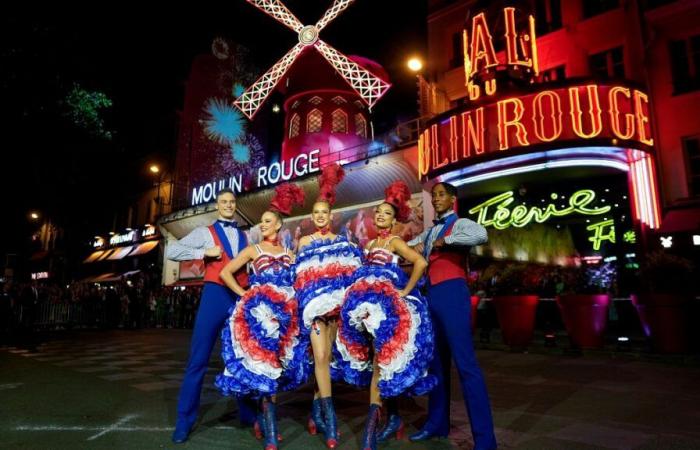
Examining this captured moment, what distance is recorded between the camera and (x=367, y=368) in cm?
365

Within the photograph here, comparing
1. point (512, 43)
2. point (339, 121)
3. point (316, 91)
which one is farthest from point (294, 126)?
point (512, 43)

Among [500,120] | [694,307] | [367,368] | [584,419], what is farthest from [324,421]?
[500,120]

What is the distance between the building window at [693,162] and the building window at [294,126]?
56.5ft

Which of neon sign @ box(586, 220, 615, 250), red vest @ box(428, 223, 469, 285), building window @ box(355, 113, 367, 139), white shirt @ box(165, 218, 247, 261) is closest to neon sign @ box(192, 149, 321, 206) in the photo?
building window @ box(355, 113, 367, 139)

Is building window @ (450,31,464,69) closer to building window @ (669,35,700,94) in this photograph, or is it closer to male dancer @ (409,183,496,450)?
building window @ (669,35,700,94)

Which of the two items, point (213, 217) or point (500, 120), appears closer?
point (500, 120)

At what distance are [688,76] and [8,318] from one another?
19659 millimetres

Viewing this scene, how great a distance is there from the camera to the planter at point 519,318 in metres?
9.43

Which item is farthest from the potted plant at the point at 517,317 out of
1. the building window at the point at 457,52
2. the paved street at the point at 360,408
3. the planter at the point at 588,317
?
the building window at the point at 457,52

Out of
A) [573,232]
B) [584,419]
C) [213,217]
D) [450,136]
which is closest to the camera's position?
[584,419]

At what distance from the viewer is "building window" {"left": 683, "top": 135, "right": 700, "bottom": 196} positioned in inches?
450

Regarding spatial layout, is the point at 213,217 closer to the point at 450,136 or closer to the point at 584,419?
the point at 450,136

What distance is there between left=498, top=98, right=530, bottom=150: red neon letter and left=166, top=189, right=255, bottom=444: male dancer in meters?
9.23

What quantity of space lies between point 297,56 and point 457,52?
35.1 ft
